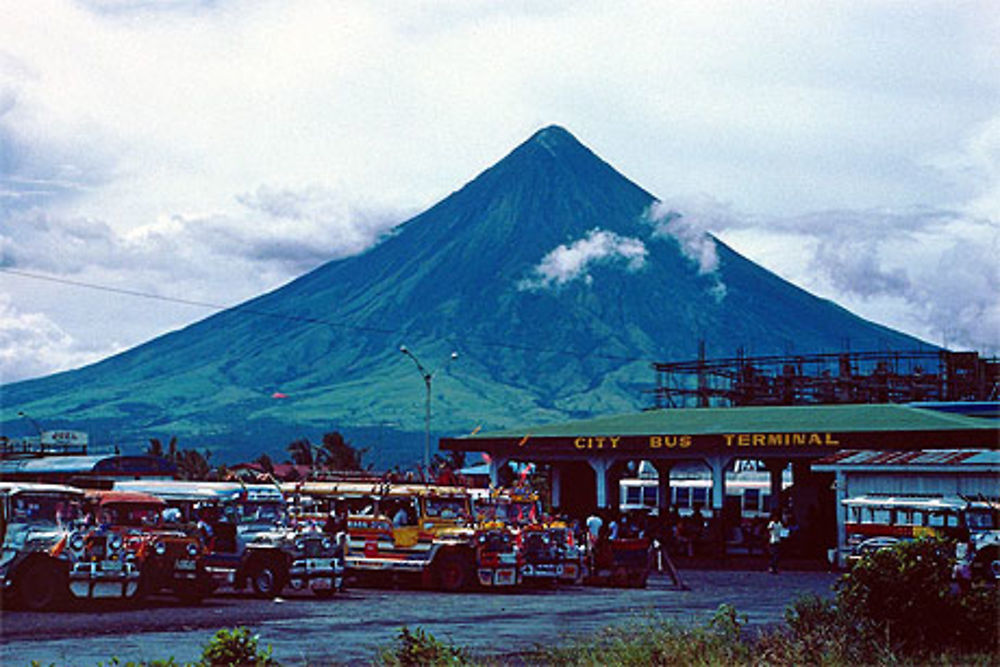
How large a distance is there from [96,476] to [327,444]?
54152 millimetres

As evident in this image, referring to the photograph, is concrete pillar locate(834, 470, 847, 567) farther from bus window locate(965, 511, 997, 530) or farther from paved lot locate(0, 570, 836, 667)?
bus window locate(965, 511, 997, 530)

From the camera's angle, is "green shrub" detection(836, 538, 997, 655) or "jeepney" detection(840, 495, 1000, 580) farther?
"jeepney" detection(840, 495, 1000, 580)

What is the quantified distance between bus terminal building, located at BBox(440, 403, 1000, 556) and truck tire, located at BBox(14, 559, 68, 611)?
31.1 meters

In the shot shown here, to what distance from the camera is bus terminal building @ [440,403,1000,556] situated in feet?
167

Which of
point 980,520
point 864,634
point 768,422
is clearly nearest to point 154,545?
point 864,634

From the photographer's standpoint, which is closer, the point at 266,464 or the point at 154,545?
the point at 154,545

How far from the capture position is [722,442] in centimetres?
5406

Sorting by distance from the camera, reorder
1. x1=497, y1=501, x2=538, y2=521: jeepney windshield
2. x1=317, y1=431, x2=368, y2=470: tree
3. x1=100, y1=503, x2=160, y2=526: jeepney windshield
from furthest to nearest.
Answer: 1. x1=317, y1=431, x2=368, y2=470: tree
2. x1=497, y1=501, x2=538, y2=521: jeepney windshield
3. x1=100, y1=503, x2=160, y2=526: jeepney windshield

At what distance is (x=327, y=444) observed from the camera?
357 feet

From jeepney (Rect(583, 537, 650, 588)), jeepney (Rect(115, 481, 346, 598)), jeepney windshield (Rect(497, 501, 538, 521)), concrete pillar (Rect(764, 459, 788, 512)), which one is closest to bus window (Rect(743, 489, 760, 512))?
concrete pillar (Rect(764, 459, 788, 512))

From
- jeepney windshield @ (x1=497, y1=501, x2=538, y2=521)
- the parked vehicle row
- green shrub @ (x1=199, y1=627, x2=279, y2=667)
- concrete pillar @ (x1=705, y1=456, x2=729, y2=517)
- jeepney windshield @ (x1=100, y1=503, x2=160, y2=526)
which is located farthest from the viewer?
concrete pillar @ (x1=705, y1=456, x2=729, y2=517)

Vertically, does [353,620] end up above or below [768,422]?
below

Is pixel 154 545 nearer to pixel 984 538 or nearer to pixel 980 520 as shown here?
pixel 984 538

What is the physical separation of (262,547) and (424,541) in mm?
4764
